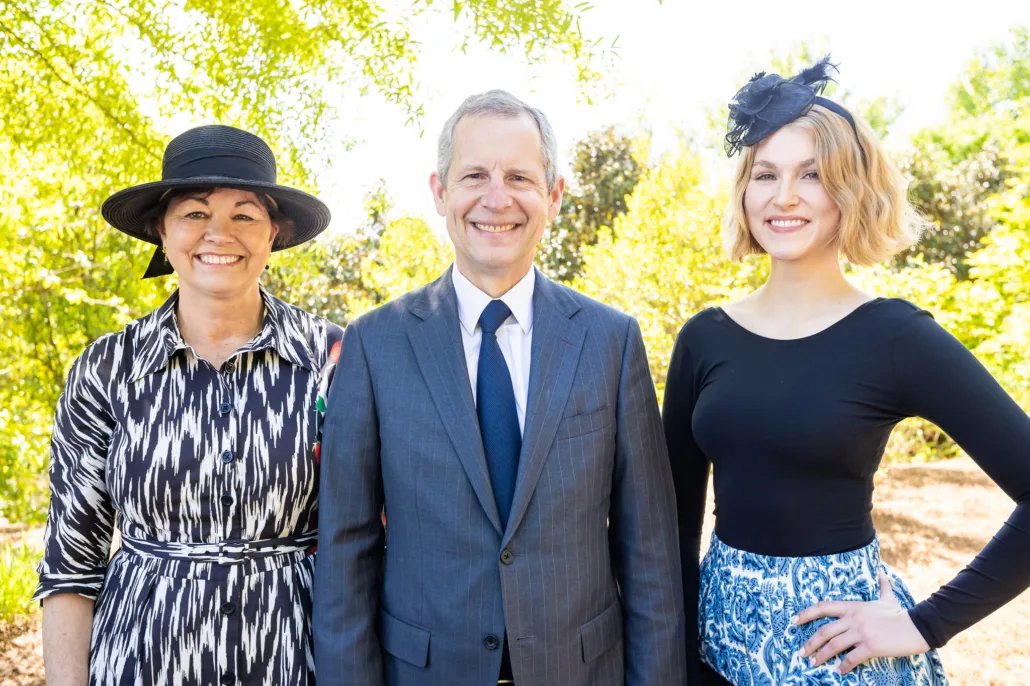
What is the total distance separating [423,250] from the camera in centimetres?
815

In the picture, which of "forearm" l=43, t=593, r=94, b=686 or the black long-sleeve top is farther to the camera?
"forearm" l=43, t=593, r=94, b=686

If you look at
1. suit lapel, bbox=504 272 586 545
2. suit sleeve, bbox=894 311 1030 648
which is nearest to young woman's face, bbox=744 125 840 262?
suit sleeve, bbox=894 311 1030 648

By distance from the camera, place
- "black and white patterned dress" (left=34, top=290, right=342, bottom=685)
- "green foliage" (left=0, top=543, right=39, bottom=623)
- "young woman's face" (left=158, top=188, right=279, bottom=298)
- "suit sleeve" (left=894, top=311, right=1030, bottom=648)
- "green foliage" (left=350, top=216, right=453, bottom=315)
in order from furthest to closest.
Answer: "green foliage" (left=350, top=216, right=453, bottom=315), "green foliage" (left=0, top=543, right=39, bottom=623), "young woman's face" (left=158, top=188, right=279, bottom=298), "black and white patterned dress" (left=34, top=290, right=342, bottom=685), "suit sleeve" (left=894, top=311, right=1030, bottom=648)

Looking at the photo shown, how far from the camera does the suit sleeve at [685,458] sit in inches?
85.9

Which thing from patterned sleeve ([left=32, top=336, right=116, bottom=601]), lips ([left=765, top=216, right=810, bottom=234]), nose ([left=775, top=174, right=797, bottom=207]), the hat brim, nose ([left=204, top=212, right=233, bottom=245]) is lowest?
patterned sleeve ([left=32, top=336, right=116, bottom=601])

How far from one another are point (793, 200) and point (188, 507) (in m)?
1.69

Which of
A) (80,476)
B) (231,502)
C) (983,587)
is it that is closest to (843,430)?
(983,587)

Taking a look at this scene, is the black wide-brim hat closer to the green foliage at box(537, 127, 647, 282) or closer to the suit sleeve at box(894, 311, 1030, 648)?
the suit sleeve at box(894, 311, 1030, 648)

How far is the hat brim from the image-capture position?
6.70ft

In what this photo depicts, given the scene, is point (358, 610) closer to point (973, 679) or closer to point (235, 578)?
point (235, 578)

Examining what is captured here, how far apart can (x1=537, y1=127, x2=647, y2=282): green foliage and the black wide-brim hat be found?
1073 centimetres

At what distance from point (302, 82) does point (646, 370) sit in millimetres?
2959

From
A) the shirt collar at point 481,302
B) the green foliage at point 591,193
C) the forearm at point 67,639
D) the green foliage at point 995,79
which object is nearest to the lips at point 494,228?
the shirt collar at point 481,302

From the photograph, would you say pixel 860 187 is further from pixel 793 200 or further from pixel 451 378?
pixel 451 378
